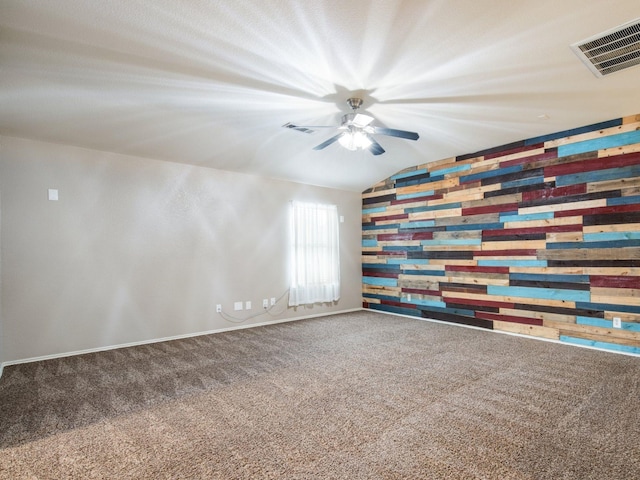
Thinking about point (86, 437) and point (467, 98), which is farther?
point (467, 98)

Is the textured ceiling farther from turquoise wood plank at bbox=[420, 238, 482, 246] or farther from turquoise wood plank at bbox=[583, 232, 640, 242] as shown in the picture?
turquoise wood plank at bbox=[420, 238, 482, 246]

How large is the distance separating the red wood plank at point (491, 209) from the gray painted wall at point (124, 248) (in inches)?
117

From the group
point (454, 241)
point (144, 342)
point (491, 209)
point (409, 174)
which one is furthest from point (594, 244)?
point (144, 342)

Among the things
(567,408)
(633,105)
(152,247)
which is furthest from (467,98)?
(152,247)

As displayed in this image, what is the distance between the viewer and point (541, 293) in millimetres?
4324

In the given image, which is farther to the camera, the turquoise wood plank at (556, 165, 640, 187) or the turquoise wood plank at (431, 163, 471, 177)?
the turquoise wood plank at (431, 163, 471, 177)

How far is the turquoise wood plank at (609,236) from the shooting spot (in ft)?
12.0

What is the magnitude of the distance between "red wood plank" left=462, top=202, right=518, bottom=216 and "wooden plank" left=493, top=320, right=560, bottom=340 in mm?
1609

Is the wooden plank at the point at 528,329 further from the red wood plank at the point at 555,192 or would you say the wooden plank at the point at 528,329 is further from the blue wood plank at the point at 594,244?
the red wood plank at the point at 555,192

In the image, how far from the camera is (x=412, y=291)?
19.0 ft

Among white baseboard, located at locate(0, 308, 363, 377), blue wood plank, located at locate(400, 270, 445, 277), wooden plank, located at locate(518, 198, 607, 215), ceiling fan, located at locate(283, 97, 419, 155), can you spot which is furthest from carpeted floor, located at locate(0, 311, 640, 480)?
ceiling fan, located at locate(283, 97, 419, 155)

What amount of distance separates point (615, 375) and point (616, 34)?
2.90 metres

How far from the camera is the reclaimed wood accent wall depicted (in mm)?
3754

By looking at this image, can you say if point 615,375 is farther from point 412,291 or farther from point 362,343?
point 412,291
